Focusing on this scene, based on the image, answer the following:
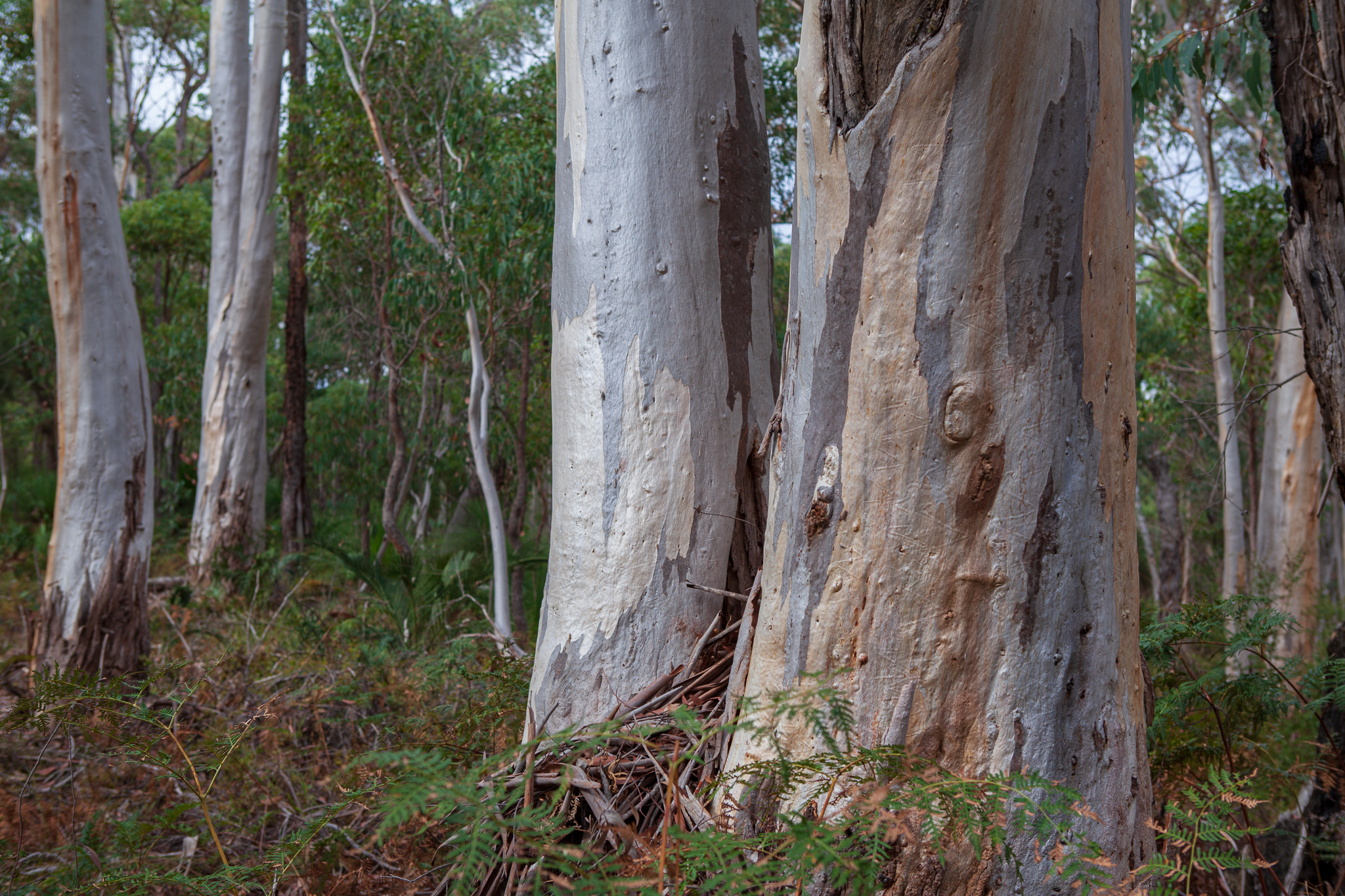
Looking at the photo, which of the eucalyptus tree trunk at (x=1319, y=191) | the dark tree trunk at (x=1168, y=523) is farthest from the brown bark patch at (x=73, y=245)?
the dark tree trunk at (x=1168, y=523)

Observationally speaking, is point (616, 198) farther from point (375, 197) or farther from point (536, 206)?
point (375, 197)

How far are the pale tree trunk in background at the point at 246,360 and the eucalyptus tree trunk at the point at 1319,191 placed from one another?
7681 millimetres

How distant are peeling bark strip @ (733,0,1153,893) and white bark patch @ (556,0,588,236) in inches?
30.9

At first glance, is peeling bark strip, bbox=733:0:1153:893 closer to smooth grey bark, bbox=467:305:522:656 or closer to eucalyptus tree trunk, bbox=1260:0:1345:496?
eucalyptus tree trunk, bbox=1260:0:1345:496

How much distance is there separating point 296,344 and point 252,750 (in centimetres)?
645

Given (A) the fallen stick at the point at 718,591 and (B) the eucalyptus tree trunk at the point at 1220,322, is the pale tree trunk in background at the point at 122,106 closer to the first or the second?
(B) the eucalyptus tree trunk at the point at 1220,322

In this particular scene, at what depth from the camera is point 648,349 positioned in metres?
1.92

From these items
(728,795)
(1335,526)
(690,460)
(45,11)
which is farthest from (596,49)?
(1335,526)

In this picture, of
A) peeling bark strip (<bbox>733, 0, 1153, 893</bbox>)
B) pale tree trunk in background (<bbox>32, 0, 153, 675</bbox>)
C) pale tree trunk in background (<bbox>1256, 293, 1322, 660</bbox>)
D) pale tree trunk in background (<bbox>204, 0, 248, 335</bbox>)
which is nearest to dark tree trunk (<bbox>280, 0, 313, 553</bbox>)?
pale tree trunk in background (<bbox>204, 0, 248, 335</bbox>)

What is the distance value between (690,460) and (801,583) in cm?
53

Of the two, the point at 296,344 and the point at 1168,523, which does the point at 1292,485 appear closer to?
the point at 1168,523

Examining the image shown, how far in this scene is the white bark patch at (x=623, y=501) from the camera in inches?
74.0

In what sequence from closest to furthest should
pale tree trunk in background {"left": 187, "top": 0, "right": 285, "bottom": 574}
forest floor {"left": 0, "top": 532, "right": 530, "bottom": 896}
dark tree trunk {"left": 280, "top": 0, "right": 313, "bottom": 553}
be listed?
1. forest floor {"left": 0, "top": 532, "right": 530, "bottom": 896}
2. pale tree trunk in background {"left": 187, "top": 0, "right": 285, "bottom": 574}
3. dark tree trunk {"left": 280, "top": 0, "right": 313, "bottom": 553}

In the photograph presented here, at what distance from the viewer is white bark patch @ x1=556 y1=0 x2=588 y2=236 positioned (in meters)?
2.04
